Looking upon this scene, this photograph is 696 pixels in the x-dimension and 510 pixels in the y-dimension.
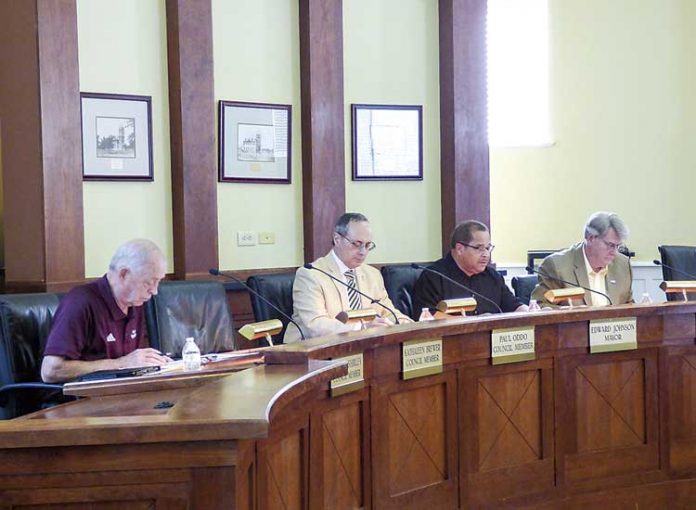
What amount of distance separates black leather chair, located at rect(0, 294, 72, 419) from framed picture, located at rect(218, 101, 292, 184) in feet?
5.96

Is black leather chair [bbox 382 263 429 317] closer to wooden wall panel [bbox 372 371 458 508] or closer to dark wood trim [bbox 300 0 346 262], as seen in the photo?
dark wood trim [bbox 300 0 346 262]

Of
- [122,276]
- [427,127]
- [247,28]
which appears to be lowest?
[122,276]

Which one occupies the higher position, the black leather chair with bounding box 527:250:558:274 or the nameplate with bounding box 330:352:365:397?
the black leather chair with bounding box 527:250:558:274

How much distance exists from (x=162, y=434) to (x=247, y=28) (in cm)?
402

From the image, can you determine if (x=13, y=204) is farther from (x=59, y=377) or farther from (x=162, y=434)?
(x=162, y=434)

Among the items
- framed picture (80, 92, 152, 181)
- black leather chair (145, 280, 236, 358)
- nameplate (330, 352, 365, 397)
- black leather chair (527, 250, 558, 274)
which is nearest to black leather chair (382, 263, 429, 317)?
black leather chair (145, 280, 236, 358)

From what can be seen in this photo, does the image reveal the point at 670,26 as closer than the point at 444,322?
No

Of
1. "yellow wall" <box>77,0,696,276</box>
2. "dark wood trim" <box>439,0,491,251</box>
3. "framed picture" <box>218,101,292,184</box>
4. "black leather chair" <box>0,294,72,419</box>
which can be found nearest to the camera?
"black leather chair" <box>0,294,72,419</box>

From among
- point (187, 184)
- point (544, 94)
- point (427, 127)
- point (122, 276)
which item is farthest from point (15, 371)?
point (544, 94)

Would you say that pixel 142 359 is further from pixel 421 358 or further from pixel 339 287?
pixel 339 287

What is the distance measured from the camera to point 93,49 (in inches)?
191

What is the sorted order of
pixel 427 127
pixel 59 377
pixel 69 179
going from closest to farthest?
pixel 59 377 → pixel 69 179 → pixel 427 127

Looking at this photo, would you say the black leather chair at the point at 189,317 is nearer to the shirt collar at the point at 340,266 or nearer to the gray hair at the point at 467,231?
the shirt collar at the point at 340,266

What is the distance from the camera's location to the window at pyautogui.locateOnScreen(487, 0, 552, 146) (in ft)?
27.7
